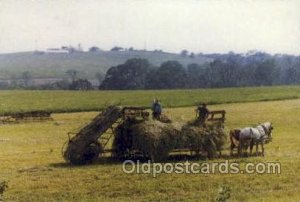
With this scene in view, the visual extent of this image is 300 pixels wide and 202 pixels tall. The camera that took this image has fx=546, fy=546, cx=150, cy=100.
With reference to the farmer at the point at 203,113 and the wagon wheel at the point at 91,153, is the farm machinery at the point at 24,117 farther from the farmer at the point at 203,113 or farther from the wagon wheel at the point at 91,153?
the farmer at the point at 203,113

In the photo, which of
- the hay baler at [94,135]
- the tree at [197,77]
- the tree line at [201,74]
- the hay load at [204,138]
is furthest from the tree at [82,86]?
the hay load at [204,138]

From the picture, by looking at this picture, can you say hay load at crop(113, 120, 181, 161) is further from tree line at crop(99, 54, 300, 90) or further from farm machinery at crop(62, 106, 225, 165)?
tree line at crop(99, 54, 300, 90)

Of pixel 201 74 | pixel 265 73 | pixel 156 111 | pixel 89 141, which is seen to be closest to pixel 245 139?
pixel 156 111

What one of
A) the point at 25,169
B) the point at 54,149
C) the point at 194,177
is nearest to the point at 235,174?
the point at 194,177

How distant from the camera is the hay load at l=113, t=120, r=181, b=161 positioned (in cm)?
1384

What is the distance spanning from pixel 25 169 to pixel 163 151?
3.48 m

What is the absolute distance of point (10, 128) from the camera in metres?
23.9

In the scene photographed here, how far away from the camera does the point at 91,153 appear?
14.4m

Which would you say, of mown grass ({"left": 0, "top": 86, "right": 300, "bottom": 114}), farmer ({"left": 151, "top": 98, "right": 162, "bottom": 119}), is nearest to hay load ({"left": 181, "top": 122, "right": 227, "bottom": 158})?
farmer ({"left": 151, "top": 98, "right": 162, "bottom": 119})

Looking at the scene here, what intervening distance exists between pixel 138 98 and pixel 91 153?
17.1 meters

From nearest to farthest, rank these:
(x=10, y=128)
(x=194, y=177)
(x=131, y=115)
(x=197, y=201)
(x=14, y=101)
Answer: (x=197, y=201) → (x=194, y=177) → (x=131, y=115) → (x=10, y=128) → (x=14, y=101)

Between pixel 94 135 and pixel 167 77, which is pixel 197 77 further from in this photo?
pixel 94 135

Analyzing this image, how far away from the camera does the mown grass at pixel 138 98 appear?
3156cm

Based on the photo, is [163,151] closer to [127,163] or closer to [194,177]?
[127,163]
